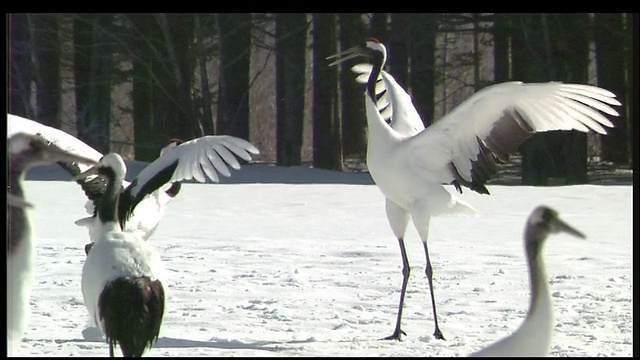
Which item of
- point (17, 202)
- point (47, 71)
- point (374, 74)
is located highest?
point (47, 71)

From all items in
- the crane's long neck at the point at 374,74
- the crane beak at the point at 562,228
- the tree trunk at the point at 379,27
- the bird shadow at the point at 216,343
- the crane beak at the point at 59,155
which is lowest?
the bird shadow at the point at 216,343

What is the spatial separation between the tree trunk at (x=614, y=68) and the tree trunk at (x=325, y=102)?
4.27m

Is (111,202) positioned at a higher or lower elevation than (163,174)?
lower

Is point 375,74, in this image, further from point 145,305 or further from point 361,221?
point 361,221

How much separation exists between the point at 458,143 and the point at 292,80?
45.9 ft

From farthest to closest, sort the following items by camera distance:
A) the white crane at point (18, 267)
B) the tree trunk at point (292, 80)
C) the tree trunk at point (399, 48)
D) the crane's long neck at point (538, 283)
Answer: the tree trunk at point (292, 80)
the tree trunk at point (399, 48)
the white crane at point (18, 267)
the crane's long neck at point (538, 283)

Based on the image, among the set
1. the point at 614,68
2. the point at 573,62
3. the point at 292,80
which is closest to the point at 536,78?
the point at 573,62

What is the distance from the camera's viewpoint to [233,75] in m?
21.9

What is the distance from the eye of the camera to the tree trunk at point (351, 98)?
67.7ft

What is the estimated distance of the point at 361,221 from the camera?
495 inches

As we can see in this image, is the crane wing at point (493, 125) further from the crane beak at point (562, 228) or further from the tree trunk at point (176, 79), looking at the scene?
the tree trunk at point (176, 79)

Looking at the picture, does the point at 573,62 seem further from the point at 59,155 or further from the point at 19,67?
the point at 59,155

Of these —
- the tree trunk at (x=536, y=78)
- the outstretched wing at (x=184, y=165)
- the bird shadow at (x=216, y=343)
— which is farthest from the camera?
the tree trunk at (x=536, y=78)

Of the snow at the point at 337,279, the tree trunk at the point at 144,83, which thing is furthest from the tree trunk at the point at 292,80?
the snow at the point at 337,279
